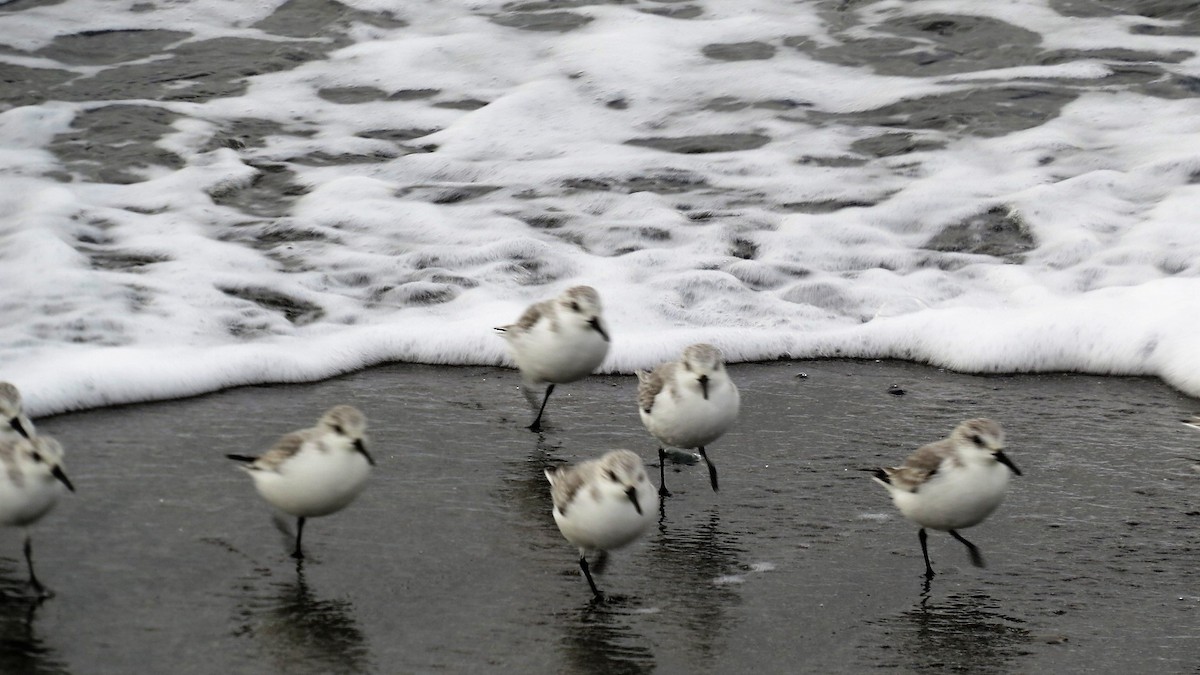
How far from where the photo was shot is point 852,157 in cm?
1041

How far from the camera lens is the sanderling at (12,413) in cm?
481

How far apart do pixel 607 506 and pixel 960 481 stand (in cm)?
122

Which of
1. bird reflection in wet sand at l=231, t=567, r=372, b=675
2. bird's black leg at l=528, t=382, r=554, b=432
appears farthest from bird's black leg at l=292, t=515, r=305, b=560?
bird's black leg at l=528, t=382, r=554, b=432

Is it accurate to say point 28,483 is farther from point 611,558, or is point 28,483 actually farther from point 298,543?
point 611,558

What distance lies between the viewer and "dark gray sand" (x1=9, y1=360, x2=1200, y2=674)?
403cm

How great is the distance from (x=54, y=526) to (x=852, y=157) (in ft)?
23.6

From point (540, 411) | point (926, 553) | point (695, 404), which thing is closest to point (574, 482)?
point (695, 404)

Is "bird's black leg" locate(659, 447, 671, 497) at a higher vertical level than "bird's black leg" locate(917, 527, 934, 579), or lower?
lower

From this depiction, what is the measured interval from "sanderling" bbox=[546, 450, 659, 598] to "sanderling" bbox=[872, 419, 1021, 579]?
36.2 inches

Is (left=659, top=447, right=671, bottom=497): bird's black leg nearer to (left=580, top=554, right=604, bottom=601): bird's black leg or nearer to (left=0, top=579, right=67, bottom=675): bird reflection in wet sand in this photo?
(left=580, top=554, right=604, bottom=601): bird's black leg

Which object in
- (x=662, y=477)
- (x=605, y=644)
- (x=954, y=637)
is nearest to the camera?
(x=605, y=644)

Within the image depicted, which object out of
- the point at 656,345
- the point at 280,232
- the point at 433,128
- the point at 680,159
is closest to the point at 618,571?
the point at 656,345

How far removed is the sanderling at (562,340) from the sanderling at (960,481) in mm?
1845

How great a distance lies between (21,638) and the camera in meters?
3.91
